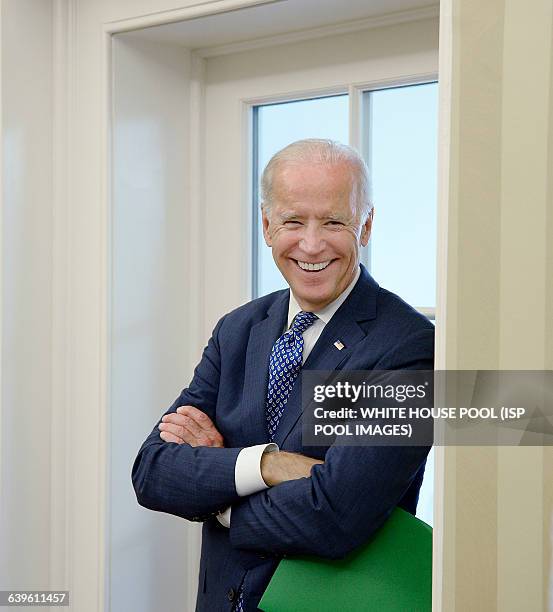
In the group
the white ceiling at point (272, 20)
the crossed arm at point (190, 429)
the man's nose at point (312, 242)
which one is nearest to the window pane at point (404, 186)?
the white ceiling at point (272, 20)

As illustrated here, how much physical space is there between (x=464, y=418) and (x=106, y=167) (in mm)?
1088

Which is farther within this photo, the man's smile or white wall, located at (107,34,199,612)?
white wall, located at (107,34,199,612)

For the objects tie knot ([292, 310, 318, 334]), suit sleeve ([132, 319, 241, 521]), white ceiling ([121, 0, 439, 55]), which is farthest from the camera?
white ceiling ([121, 0, 439, 55])

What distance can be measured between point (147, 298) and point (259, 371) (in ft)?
1.84

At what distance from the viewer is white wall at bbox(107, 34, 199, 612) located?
1941 millimetres

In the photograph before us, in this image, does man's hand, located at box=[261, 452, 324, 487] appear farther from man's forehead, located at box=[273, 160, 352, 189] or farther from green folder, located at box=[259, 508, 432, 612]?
man's forehead, located at box=[273, 160, 352, 189]

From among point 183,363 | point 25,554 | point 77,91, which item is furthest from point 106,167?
point 25,554

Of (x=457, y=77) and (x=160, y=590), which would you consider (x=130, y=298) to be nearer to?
(x=160, y=590)

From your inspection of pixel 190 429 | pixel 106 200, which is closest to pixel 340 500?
pixel 190 429

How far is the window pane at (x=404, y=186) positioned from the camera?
5.83ft

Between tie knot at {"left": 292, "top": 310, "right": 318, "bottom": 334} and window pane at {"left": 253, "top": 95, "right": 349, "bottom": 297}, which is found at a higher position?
window pane at {"left": 253, "top": 95, "right": 349, "bottom": 297}

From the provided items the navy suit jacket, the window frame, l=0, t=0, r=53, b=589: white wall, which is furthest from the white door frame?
the navy suit jacket

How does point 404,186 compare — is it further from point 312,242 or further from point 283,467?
point 283,467

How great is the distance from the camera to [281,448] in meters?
1.45
